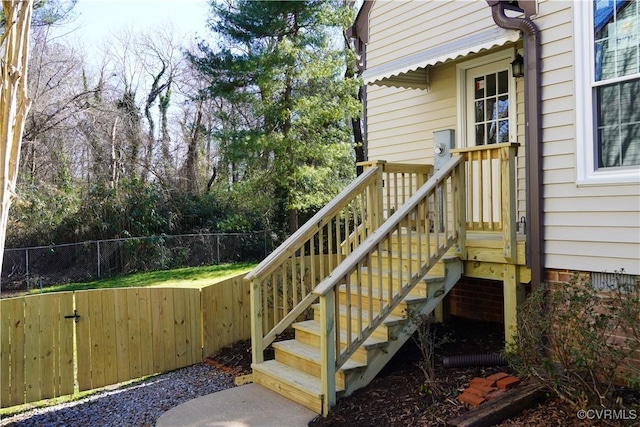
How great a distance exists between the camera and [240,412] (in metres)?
4.14

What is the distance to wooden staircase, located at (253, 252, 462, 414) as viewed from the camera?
4246 mm

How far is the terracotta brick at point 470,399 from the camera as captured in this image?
3734 millimetres

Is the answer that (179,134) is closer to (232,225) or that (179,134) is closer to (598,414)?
(232,225)

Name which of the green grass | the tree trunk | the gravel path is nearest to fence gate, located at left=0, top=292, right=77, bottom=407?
the gravel path

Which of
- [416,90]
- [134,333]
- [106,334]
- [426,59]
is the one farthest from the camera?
[416,90]

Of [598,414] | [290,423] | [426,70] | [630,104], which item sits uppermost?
[426,70]

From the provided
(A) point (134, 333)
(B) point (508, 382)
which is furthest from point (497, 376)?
(A) point (134, 333)

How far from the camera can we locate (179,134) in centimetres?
1998

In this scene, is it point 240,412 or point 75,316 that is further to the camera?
point 75,316

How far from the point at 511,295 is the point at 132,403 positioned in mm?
4023

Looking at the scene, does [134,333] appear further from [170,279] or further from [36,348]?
[170,279]

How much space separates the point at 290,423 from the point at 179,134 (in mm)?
17667

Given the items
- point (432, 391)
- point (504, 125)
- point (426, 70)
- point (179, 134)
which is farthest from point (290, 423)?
point (179, 134)
